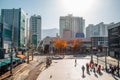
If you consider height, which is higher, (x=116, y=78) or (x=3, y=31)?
(x=3, y=31)

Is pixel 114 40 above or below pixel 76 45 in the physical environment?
above

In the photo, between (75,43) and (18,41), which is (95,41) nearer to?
(75,43)

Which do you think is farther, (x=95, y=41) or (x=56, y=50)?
(x=95, y=41)

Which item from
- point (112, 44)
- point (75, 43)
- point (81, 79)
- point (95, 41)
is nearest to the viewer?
point (81, 79)

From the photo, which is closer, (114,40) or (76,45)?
(114,40)

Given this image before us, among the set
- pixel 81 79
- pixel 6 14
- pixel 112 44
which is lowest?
pixel 81 79

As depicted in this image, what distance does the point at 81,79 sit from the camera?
35.5m

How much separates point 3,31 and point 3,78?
37666 millimetres

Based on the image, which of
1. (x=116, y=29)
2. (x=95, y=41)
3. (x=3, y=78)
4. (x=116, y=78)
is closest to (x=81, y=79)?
(x=116, y=78)

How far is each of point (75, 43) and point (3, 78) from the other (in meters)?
95.7

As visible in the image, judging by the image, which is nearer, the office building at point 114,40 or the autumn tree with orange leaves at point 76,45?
the office building at point 114,40

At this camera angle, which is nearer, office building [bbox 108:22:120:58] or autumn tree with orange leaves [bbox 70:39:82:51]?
office building [bbox 108:22:120:58]

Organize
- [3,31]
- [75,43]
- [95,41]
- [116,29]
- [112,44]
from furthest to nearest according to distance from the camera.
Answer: [95,41]
[75,43]
[112,44]
[116,29]
[3,31]

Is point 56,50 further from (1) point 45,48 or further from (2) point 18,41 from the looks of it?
(2) point 18,41
